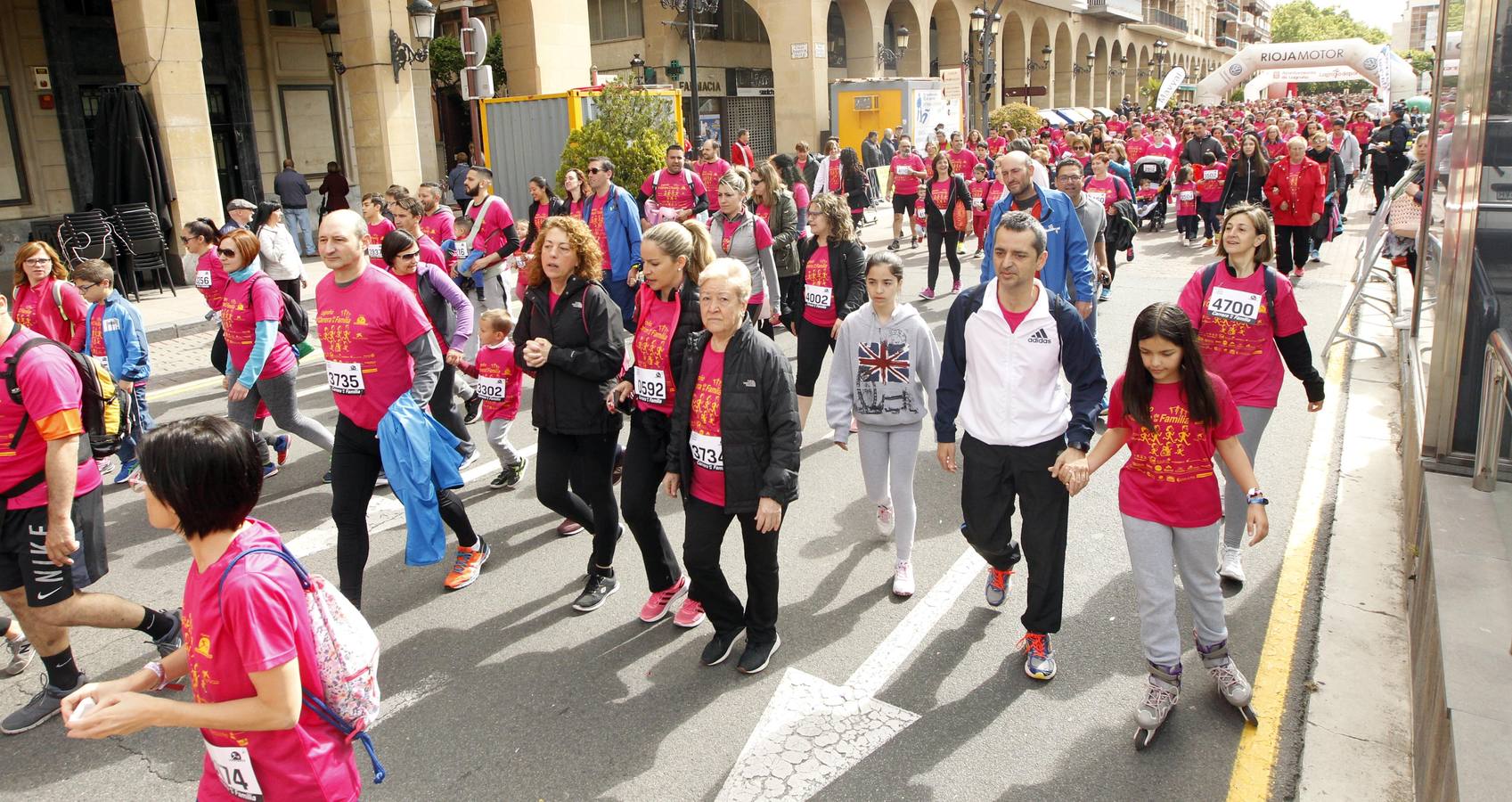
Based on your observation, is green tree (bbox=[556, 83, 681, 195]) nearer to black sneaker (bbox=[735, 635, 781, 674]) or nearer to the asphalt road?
the asphalt road

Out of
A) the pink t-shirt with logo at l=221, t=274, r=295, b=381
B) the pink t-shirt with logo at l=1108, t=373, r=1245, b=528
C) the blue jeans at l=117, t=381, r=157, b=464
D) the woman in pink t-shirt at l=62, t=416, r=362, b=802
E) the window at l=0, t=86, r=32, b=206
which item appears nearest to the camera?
the woman in pink t-shirt at l=62, t=416, r=362, b=802

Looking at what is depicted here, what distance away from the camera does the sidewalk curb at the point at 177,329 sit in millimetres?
12062

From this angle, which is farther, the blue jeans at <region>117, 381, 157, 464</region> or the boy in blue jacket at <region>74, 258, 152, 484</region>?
the blue jeans at <region>117, 381, 157, 464</region>

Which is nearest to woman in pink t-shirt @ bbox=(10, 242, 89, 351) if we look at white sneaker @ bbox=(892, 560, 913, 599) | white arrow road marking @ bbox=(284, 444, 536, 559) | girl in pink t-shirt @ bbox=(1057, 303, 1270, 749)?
white arrow road marking @ bbox=(284, 444, 536, 559)

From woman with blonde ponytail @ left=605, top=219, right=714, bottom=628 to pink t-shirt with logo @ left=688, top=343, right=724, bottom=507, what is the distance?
0.32 meters

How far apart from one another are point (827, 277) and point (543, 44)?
579 inches

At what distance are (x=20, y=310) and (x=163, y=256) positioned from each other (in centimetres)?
946

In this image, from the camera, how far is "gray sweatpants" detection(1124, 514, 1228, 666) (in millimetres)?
3787

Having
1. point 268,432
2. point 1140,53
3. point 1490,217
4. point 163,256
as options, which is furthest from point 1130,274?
point 1140,53

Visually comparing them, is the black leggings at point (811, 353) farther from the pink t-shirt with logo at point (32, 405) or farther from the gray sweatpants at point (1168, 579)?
the pink t-shirt with logo at point (32, 405)

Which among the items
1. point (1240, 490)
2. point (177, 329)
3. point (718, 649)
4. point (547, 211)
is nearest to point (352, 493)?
point (718, 649)

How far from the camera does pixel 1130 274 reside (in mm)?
14328

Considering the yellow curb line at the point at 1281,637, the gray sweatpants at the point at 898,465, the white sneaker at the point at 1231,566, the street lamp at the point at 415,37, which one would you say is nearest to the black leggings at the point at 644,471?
the gray sweatpants at the point at 898,465

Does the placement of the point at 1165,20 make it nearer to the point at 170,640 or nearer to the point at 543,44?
the point at 543,44
